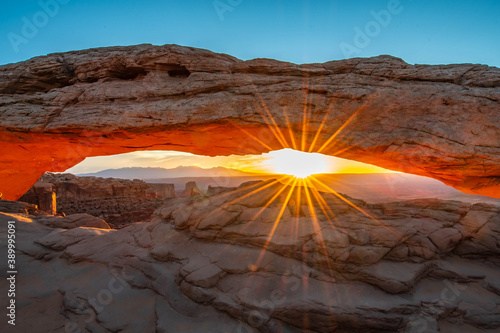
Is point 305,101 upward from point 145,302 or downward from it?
upward

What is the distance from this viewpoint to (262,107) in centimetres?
760

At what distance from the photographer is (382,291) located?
498cm

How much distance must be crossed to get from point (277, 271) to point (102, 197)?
1972cm

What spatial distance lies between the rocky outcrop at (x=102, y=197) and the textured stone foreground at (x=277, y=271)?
9.86m

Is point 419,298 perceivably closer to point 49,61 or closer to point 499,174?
point 499,174

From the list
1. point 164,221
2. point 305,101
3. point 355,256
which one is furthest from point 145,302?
point 305,101

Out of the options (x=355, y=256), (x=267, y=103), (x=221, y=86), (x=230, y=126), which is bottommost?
(x=355, y=256)

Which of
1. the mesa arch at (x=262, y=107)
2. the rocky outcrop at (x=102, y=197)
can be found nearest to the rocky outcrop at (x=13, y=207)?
the mesa arch at (x=262, y=107)

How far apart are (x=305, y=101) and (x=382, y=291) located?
17.9 feet

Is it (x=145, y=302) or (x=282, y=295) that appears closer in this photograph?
(x=282, y=295)

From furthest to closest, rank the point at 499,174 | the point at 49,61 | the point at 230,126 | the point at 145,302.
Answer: the point at 49,61 < the point at 230,126 < the point at 499,174 < the point at 145,302

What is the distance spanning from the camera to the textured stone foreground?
4.59 meters

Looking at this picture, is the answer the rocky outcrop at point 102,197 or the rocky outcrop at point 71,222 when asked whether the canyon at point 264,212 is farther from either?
the rocky outcrop at point 102,197

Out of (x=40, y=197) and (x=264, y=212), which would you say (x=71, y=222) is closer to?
(x=264, y=212)
